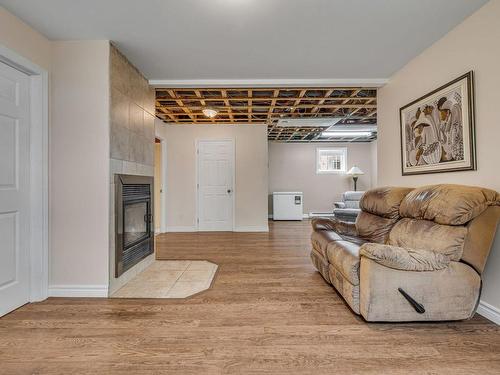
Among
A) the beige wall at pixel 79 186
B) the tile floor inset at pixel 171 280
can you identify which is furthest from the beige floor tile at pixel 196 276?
the beige wall at pixel 79 186

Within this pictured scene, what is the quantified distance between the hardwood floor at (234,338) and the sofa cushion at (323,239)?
1.28 ft

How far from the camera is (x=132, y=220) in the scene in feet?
9.96

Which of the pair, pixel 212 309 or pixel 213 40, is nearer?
pixel 212 309

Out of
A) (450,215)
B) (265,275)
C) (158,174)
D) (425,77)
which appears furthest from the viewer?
(158,174)

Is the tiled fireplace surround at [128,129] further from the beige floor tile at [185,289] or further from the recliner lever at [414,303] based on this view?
the recliner lever at [414,303]

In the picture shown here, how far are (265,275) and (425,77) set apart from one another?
2689 millimetres

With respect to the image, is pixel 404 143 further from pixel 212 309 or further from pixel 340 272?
pixel 212 309

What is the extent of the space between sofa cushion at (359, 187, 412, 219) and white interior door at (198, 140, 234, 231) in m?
3.53

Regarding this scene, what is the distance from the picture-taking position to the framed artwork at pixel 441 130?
2232mm

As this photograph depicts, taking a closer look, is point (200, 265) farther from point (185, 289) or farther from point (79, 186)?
point (79, 186)

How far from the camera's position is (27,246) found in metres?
2.37

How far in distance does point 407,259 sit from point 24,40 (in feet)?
11.3

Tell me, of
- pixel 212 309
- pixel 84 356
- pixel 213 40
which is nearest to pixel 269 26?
pixel 213 40

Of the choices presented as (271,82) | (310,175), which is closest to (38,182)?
(271,82)
